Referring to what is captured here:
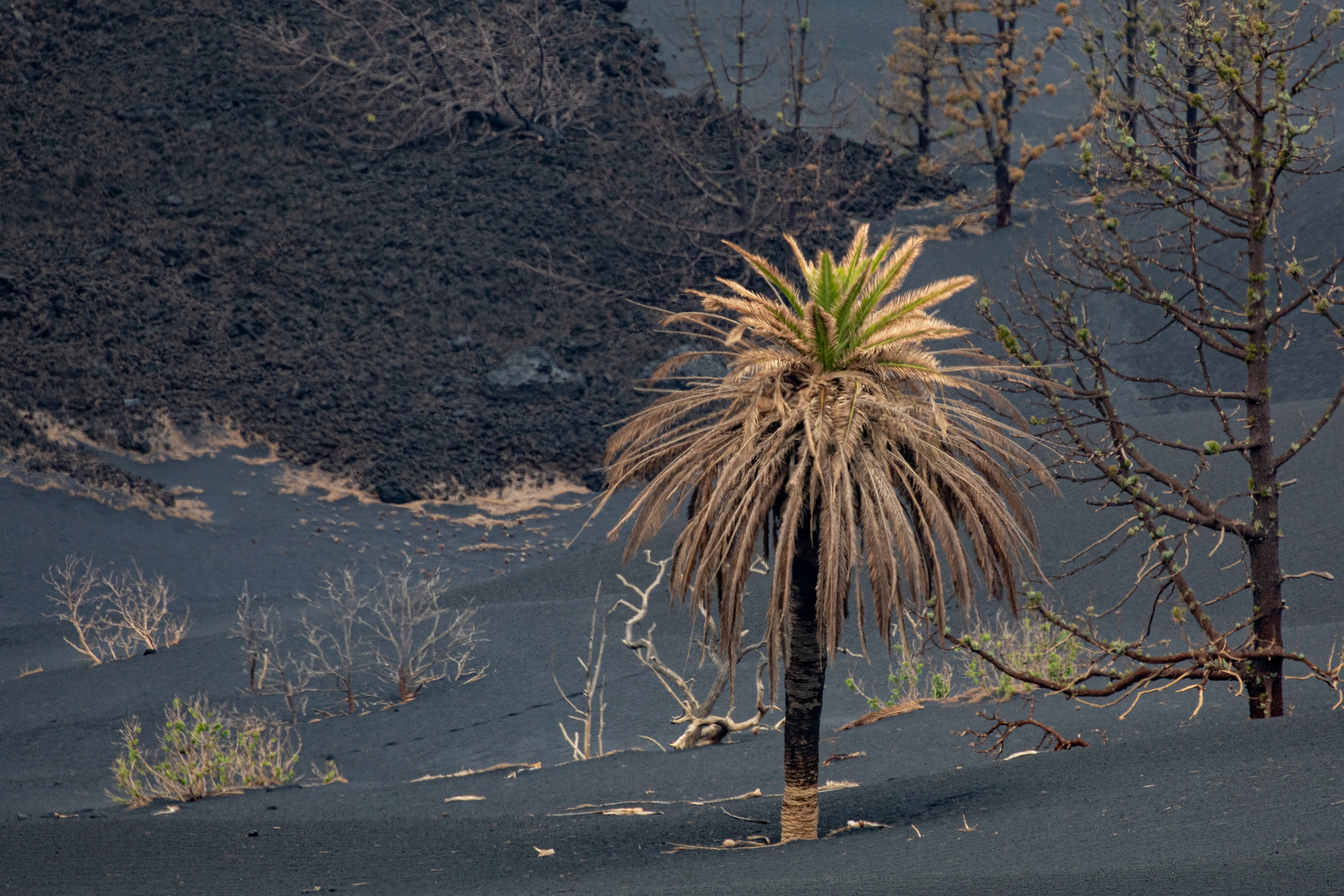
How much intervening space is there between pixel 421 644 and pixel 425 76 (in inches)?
1020

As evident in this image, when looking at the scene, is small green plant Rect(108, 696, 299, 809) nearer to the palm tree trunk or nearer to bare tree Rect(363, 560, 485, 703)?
bare tree Rect(363, 560, 485, 703)

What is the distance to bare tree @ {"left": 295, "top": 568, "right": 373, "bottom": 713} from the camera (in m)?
15.2

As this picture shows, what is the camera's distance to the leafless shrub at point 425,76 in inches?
1459

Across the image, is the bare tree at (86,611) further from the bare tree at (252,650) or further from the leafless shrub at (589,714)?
the leafless shrub at (589,714)

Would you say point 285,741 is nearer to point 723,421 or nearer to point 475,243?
point 723,421

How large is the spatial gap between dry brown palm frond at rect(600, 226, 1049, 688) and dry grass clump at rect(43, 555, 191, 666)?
12.2 meters

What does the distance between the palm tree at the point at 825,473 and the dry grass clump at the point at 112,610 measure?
40.0 ft

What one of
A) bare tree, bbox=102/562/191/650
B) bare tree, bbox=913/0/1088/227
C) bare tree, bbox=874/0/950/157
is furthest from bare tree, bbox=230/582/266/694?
bare tree, bbox=874/0/950/157

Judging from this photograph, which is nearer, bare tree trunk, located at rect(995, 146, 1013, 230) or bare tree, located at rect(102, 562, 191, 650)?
bare tree, located at rect(102, 562, 191, 650)

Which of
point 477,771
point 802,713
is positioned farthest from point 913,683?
point 802,713

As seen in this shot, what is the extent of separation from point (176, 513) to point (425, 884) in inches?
687

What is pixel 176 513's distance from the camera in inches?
906

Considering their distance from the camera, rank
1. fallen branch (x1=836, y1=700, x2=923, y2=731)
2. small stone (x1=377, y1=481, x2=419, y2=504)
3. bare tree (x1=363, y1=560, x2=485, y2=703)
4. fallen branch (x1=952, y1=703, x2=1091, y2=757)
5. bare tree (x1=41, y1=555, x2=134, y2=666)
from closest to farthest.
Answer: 1. fallen branch (x1=952, y1=703, x2=1091, y2=757)
2. fallen branch (x1=836, y1=700, x2=923, y2=731)
3. bare tree (x1=363, y1=560, x2=485, y2=703)
4. bare tree (x1=41, y1=555, x2=134, y2=666)
5. small stone (x1=377, y1=481, x2=419, y2=504)

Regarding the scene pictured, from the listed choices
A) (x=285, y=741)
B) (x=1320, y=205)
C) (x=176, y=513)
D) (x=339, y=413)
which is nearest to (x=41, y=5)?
(x=339, y=413)
